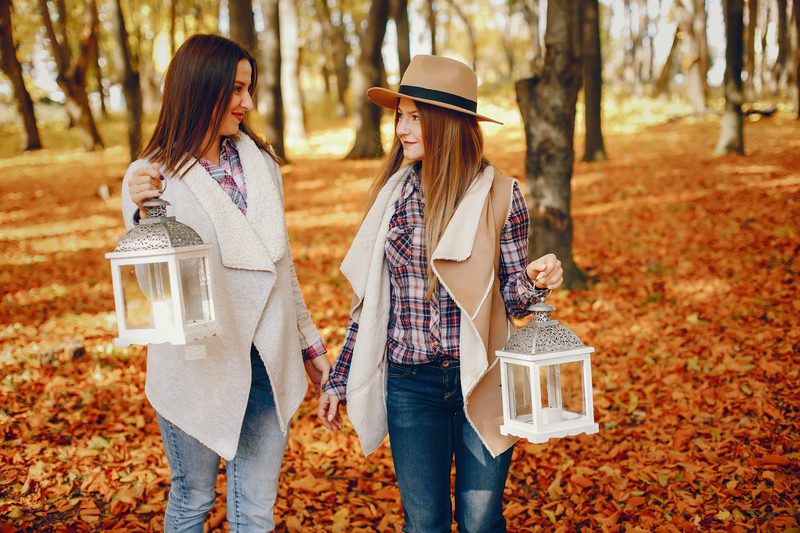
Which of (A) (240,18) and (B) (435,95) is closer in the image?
(B) (435,95)

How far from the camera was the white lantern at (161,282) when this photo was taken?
2.17 m

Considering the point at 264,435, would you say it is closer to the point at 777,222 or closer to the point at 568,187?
the point at 568,187

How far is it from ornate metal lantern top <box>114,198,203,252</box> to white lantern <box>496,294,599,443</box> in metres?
1.11

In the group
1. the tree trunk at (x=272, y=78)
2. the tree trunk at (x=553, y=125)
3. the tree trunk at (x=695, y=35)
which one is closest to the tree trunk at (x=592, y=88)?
the tree trunk at (x=695, y=35)

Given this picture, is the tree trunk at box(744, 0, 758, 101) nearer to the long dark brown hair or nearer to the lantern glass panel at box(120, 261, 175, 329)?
the long dark brown hair

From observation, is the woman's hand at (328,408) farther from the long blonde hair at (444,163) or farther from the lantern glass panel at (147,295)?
the lantern glass panel at (147,295)

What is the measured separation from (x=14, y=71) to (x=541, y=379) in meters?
22.9

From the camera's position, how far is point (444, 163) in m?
2.73

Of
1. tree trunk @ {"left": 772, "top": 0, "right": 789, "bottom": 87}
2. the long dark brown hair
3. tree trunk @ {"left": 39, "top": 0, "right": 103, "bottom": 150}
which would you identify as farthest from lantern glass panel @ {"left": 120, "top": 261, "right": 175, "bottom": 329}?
tree trunk @ {"left": 772, "top": 0, "right": 789, "bottom": 87}

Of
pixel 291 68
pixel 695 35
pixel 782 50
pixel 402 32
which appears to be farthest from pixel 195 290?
pixel 782 50

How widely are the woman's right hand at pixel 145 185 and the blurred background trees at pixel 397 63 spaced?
71 cm

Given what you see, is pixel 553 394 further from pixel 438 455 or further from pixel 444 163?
pixel 444 163

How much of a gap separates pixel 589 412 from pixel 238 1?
544 inches

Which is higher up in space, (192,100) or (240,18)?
(240,18)
